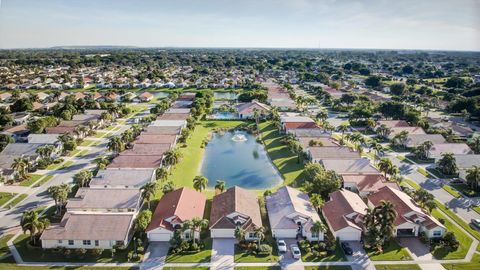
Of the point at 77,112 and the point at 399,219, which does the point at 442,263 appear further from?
the point at 77,112

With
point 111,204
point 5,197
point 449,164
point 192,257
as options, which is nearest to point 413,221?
point 449,164

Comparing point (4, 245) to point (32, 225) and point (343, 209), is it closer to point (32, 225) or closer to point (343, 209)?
point (32, 225)

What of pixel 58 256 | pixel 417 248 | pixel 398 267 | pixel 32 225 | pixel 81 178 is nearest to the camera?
pixel 398 267

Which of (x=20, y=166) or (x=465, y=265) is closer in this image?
(x=465, y=265)

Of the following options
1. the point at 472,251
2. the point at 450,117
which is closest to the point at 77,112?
the point at 472,251

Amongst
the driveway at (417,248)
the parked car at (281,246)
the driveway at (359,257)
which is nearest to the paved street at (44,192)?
the parked car at (281,246)

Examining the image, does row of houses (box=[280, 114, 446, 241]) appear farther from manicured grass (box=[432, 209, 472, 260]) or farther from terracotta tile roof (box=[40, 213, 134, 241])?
terracotta tile roof (box=[40, 213, 134, 241])

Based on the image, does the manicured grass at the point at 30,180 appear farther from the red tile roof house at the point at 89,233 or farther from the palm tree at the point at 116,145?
the red tile roof house at the point at 89,233
